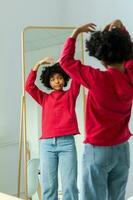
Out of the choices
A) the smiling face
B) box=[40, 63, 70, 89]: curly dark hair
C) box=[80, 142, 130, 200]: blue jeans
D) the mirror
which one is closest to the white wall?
the mirror

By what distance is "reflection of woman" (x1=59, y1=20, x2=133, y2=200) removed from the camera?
1393mm

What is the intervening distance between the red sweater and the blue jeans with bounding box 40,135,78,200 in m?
0.65

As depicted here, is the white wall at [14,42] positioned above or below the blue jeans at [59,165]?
above

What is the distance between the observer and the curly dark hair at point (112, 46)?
54.7 inches

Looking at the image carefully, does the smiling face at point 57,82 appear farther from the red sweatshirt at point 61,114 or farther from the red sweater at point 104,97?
the red sweater at point 104,97

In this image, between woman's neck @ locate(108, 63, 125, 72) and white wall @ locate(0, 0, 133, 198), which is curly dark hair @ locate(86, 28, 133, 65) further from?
white wall @ locate(0, 0, 133, 198)

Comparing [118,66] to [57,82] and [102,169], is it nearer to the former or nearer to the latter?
[102,169]

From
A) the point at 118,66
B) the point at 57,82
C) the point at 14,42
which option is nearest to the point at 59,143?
the point at 57,82

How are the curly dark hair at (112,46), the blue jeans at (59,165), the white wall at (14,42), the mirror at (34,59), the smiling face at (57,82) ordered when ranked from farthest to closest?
the white wall at (14,42), the mirror at (34,59), the smiling face at (57,82), the blue jeans at (59,165), the curly dark hair at (112,46)

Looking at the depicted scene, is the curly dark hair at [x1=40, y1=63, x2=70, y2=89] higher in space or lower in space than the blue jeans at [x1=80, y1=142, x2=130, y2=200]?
higher

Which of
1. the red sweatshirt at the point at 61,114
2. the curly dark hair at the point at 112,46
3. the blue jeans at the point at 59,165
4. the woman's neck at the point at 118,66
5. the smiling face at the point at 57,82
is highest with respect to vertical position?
the curly dark hair at the point at 112,46

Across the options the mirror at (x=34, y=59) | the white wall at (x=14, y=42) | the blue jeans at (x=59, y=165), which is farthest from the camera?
the white wall at (x=14, y=42)

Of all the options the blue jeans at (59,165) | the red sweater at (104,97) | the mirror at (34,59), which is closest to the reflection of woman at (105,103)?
the red sweater at (104,97)

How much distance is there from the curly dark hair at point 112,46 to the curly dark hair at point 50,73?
2.70ft
